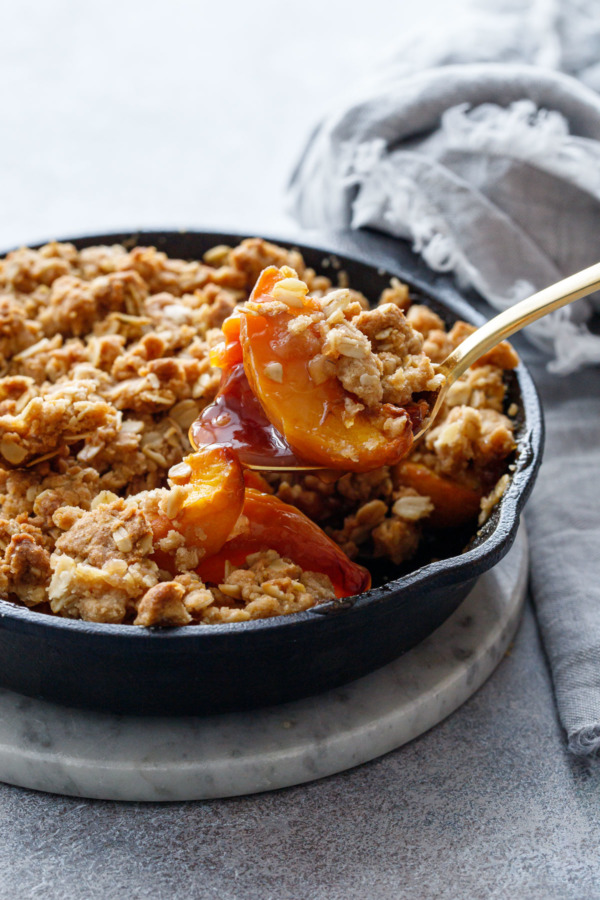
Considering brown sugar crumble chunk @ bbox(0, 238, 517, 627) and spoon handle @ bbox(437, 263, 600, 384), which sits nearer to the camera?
brown sugar crumble chunk @ bbox(0, 238, 517, 627)

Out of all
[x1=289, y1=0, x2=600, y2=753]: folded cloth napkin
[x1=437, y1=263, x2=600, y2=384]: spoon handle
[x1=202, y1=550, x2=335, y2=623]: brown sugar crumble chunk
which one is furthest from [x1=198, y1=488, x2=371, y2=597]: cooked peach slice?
[x1=289, y1=0, x2=600, y2=753]: folded cloth napkin

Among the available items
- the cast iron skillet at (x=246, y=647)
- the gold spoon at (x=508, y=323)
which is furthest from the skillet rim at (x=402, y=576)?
the gold spoon at (x=508, y=323)

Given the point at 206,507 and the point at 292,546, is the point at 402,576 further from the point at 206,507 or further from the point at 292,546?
the point at 206,507

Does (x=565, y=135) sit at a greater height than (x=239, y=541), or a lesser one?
greater

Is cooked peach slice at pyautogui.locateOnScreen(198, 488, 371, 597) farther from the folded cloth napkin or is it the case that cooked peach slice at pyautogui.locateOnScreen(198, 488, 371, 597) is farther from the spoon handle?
the folded cloth napkin

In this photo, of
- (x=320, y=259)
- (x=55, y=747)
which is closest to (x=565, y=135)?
(x=320, y=259)

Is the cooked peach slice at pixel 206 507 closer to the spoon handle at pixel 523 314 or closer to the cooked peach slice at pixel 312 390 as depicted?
the cooked peach slice at pixel 312 390

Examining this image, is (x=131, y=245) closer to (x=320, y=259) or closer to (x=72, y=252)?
(x=72, y=252)
